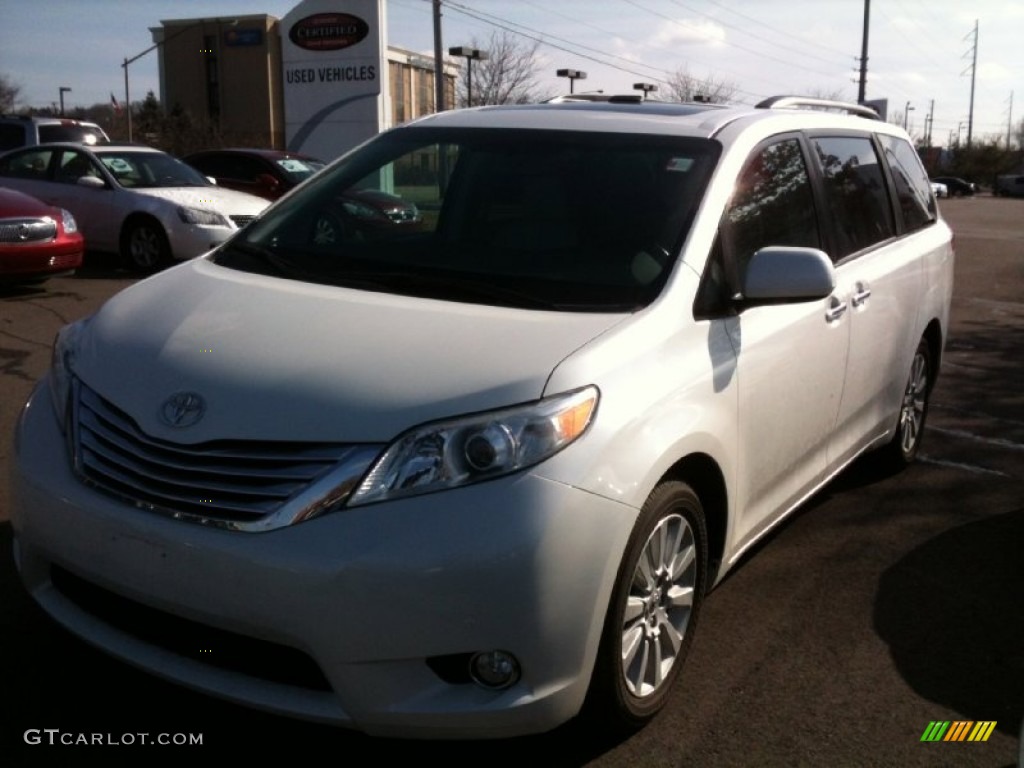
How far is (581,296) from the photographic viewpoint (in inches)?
135

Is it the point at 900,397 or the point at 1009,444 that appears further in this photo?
the point at 1009,444

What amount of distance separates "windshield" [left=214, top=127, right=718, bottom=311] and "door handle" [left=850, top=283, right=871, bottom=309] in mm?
1061

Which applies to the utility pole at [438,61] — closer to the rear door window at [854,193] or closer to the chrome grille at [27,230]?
the chrome grille at [27,230]

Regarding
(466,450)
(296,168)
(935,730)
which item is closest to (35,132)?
(296,168)

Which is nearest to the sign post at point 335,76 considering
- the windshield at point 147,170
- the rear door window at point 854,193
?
the windshield at point 147,170

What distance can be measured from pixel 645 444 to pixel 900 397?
291 cm

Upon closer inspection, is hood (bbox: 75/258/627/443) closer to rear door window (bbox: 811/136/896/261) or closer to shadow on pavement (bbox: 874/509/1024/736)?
shadow on pavement (bbox: 874/509/1024/736)

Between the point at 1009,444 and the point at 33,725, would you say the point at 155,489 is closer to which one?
the point at 33,725

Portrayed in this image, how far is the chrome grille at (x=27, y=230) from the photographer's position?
32.7 feet

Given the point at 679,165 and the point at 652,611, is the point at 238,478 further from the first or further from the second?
the point at 679,165

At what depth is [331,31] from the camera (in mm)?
31641

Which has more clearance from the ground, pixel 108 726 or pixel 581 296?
pixel 581 296

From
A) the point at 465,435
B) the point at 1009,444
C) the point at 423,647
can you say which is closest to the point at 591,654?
the point at 423,647

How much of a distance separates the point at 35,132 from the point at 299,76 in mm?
15081
